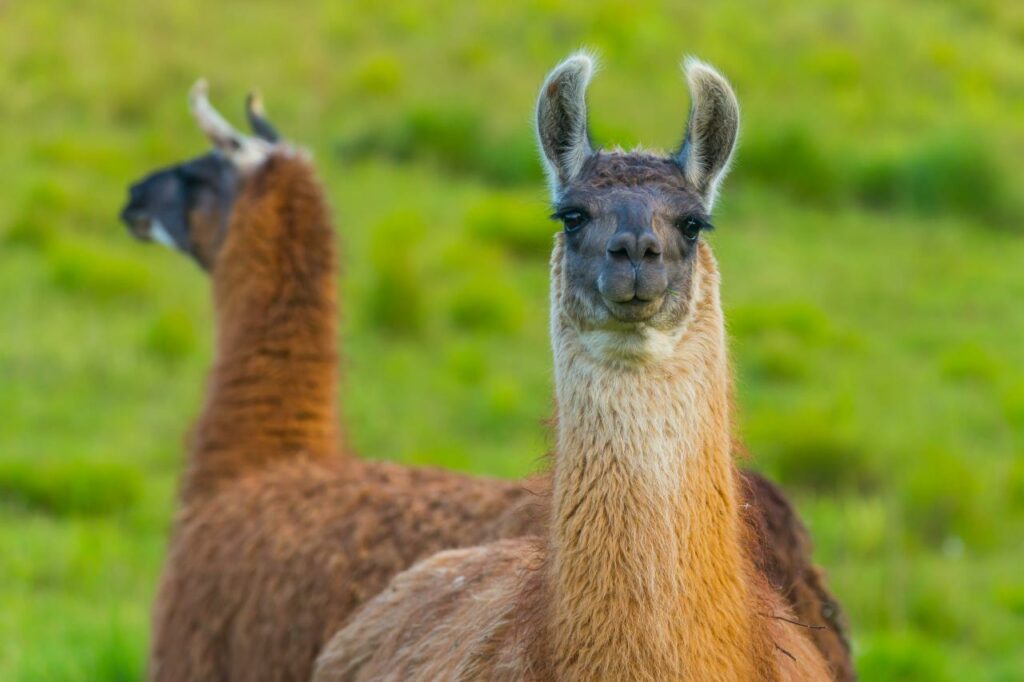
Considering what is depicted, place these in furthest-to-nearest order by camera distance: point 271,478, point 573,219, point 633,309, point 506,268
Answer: point 506,268 → point 271,478 → point 573,219 → point 633,309

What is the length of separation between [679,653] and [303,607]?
200 centimetres

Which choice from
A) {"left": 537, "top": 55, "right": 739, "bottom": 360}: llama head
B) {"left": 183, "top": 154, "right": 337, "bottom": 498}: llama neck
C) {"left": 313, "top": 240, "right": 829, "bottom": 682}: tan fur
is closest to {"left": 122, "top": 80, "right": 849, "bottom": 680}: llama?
{"left": 183, "top": 154, "right": 337, "bottom": 498}: llama neck

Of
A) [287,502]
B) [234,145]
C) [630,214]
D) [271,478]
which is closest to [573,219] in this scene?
[630,214]

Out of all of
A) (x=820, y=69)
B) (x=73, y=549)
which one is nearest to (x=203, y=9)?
(x=820, y=69)

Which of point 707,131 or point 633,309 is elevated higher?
point 707,131

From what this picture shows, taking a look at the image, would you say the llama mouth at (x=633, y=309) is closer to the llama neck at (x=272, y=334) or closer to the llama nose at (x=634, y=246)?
the llama nose at (x=634, y=246)

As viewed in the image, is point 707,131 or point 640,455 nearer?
point 640,455

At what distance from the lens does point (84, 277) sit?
35.3 ft

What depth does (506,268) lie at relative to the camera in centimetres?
1155

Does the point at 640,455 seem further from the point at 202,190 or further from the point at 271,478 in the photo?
the point at 202,190

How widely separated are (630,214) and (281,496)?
2412mm

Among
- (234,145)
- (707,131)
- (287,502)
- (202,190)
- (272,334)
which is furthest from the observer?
(202,190)

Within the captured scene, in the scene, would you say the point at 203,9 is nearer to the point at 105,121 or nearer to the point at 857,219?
the point at 105,121

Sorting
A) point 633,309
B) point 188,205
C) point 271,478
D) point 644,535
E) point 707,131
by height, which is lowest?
point 644,535
